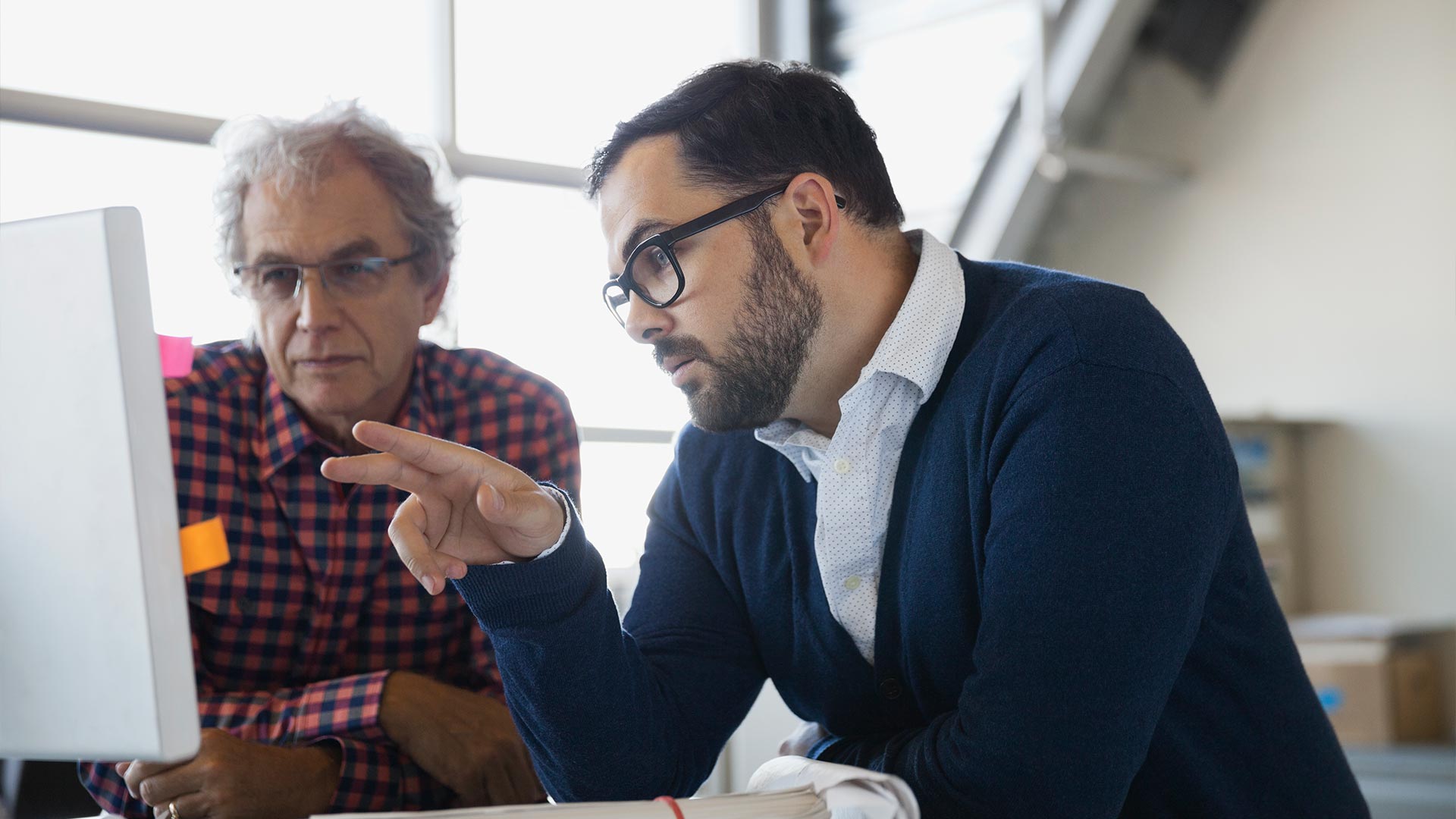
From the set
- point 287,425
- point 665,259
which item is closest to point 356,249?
point 287,425

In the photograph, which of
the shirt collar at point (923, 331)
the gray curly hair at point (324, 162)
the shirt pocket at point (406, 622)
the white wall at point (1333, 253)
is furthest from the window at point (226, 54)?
the white wall at point (1333, 253)

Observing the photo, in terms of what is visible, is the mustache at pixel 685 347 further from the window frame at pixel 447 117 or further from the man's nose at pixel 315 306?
the man's nose at pixel 315 306

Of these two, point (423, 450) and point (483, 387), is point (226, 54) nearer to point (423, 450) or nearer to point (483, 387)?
point (483, 387)

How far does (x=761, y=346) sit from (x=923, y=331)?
0.16 m

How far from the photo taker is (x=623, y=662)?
111 centimetres

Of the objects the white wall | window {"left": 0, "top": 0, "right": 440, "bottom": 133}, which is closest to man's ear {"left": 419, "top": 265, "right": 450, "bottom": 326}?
window {"left": 0, "top": 0, "right": 440, "bottom": 133}

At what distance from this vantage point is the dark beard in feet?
3.99

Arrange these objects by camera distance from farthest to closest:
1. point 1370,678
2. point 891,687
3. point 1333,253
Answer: point 1333,253 < point 1370,678 < point 891,687

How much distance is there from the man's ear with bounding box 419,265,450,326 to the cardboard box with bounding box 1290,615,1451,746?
2281 millimetres

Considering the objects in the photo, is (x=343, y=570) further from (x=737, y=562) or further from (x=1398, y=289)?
(x=1398, y=289)

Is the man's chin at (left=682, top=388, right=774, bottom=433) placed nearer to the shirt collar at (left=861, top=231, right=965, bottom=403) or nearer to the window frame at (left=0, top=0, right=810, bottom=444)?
the shirt collar at (left=861, top=231, right=965, bottom=403)

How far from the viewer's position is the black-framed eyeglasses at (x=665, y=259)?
1.20 metres

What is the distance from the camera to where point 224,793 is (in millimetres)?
1087

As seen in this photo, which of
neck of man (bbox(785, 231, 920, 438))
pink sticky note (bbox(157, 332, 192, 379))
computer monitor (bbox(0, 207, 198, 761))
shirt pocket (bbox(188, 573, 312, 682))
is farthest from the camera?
shirt pocket (bbox(188, 573, 312, 682))
